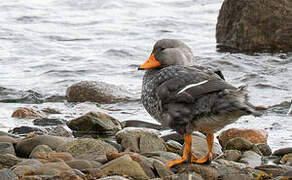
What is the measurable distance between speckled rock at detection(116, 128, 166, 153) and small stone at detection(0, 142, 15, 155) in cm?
114

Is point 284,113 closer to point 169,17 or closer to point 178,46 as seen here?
point 178,46

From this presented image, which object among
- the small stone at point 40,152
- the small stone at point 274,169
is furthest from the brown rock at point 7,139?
the small stone at point 274,169

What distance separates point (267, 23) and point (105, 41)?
374 centimetres

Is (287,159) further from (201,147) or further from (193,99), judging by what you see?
(193,99)

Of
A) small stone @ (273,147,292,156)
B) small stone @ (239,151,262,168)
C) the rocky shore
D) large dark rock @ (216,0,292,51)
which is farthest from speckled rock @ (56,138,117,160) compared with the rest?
large dark rock @ (216,0,292,51)

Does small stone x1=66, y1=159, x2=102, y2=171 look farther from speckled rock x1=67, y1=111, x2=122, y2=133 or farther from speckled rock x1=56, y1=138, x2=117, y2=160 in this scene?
speckled rock x1=67, y1=111, x2=122, y2=133

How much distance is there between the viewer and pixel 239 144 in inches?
266

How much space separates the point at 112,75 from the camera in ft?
38.3

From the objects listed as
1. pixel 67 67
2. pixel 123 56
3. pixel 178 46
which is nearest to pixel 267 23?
pixel 123 56

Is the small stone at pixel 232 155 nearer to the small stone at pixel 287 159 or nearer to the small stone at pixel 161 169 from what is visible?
the small stone at pixel 287 159

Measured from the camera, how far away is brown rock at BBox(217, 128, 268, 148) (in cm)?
726

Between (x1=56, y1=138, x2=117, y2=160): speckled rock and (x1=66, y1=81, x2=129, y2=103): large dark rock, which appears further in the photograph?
(x1=66, y1=81, x2=129, y2=103): large dark rock

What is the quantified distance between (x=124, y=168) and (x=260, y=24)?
863 centimetres

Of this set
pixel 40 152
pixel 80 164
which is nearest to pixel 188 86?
pixel 80 164
